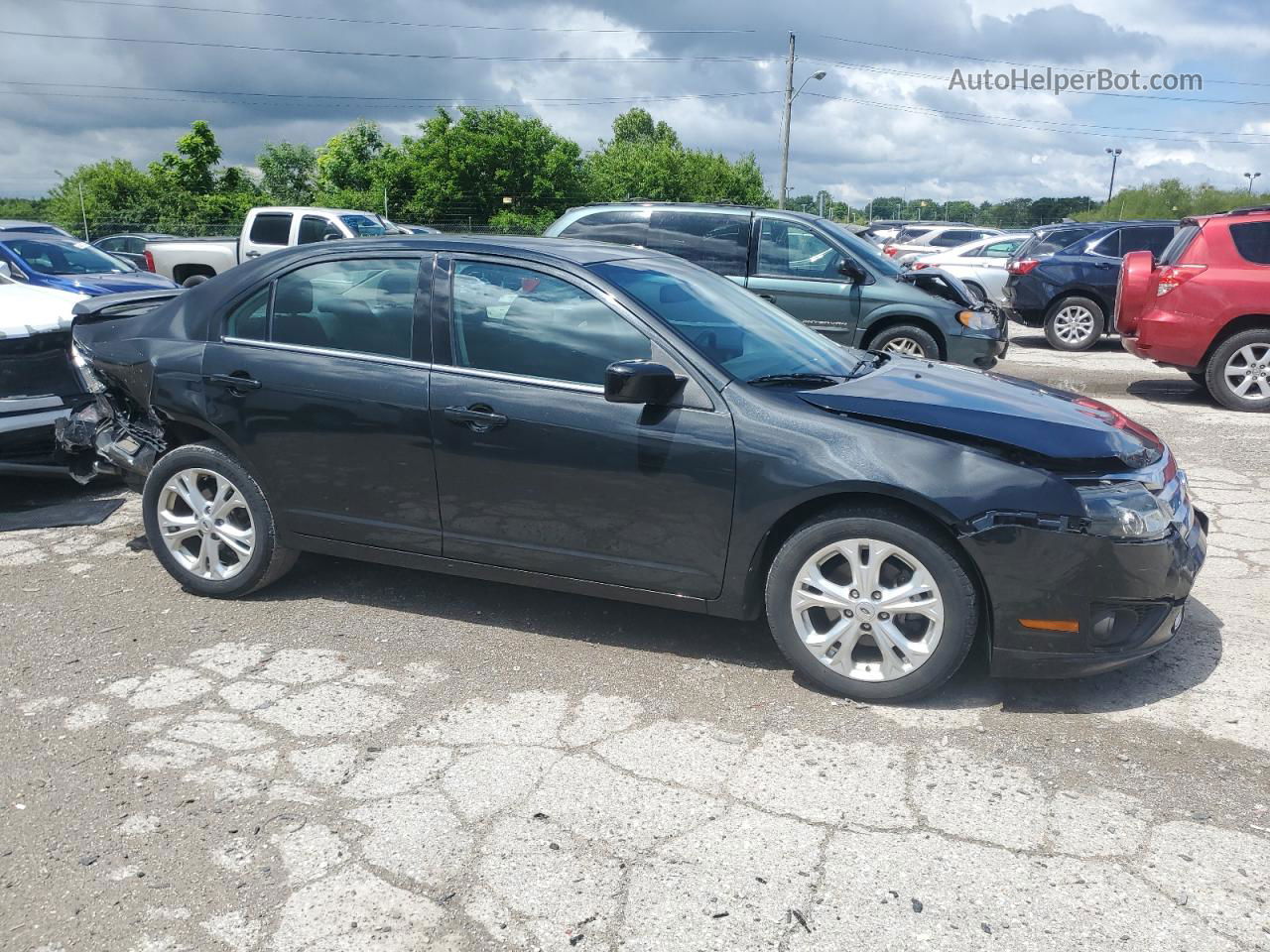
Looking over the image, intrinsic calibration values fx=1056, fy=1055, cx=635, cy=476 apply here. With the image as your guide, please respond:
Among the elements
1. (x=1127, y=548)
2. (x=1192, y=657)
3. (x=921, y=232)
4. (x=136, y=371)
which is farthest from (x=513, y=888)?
(x=921, y=232)

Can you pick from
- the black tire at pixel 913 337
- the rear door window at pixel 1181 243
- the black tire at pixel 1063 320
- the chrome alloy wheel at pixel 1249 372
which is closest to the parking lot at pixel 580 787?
the black tire at pixel 913 337

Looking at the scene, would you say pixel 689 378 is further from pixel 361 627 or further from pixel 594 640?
pixel 361 627

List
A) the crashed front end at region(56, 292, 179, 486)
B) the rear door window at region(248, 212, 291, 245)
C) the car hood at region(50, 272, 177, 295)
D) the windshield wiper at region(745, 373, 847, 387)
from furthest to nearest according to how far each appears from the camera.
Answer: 1. the rear door window at region(248, 212, 291, 245)
2. the car hood at region(50, 272, 177, 295)
3. the crashed front end at region(56, 292, 179, 486)
4. the windshield wiper at region(745, 373, 847, 387)

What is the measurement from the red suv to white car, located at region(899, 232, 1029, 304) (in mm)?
6927

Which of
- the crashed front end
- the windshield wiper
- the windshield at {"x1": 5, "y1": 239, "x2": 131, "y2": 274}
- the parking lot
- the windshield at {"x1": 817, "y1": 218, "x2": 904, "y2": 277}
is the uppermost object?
the windshield at {"x1": 817, "y1": 218, "x2": 904, "y2": 277}

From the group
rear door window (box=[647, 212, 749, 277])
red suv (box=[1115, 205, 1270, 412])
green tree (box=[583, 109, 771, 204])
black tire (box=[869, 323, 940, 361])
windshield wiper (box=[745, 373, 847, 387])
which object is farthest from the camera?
green tree (box=[583, 109, 771, 204])

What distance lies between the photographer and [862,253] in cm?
974

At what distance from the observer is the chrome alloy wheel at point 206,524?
15.4 feet

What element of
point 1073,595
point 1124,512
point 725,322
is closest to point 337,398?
point 725,322

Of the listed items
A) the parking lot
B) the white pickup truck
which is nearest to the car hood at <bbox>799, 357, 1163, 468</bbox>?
the parking lot

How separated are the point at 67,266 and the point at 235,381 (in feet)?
31.6

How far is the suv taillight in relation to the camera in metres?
9.34

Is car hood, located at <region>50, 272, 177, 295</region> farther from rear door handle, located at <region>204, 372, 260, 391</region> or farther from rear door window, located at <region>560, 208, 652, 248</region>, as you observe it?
rear door handle, located at <region>204, 372, 260, 391</region>

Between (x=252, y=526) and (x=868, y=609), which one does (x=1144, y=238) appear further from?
(x=252, y=526)
